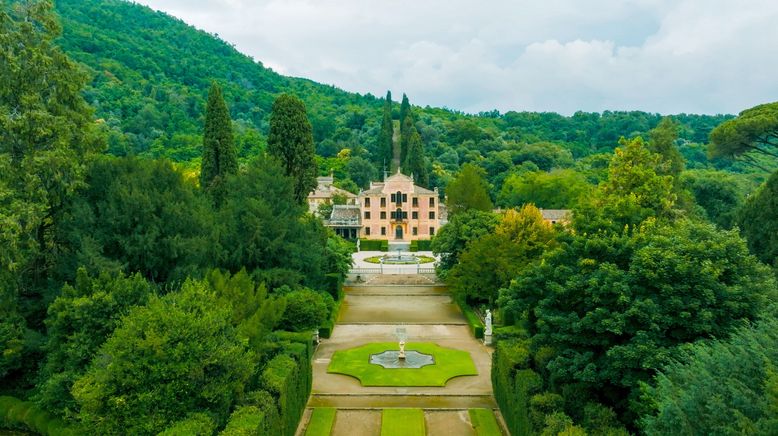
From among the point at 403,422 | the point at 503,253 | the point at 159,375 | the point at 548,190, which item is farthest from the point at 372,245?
the point at 159,375

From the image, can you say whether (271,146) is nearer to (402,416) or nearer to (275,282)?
(275,282)

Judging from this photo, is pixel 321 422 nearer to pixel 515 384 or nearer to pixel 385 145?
pixel 515 384

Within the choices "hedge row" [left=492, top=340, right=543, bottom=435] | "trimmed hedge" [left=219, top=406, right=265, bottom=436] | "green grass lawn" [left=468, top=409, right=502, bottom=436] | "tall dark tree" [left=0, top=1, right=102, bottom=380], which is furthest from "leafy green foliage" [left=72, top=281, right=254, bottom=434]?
"green grass lawn" [left=468, top=409, right=502, bottom=436]

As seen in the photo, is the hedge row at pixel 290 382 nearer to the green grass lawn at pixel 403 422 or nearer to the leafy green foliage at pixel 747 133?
the green grass lawn at pixel 403 422

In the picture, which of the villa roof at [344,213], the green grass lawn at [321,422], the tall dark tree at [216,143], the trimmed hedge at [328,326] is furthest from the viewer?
the villa roof at [344,213]

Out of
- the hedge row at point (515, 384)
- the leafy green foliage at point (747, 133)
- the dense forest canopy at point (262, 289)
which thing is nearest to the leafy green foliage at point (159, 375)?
the dense forest canopy at point (262, 289)

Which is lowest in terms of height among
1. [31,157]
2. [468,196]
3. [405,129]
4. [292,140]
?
[31,157]

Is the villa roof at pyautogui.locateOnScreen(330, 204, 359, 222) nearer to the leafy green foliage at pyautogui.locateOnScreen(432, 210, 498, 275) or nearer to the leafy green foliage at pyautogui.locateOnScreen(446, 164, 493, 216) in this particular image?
the leafy green foliage at pyautogui.locateOnScreen(446, 164, 493, 216)
